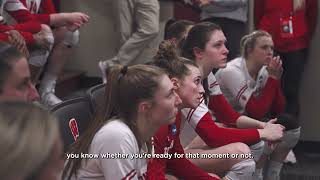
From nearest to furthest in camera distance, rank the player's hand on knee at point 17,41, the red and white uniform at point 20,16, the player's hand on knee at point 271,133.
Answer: the player's hand on knee at point 17,41, the player's hand on knee at point 271,133, the red and white uniform at point 20,16

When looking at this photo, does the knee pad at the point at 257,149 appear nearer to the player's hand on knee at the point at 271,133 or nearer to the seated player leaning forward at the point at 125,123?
the player's hand on knee at the point at 271,133

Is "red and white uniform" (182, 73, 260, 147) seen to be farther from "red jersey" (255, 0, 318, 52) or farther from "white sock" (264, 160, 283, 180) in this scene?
"red jersey" (255, 0, 318, 52)

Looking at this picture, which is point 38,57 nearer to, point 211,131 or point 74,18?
point 74,18

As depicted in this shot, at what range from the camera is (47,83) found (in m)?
3.82

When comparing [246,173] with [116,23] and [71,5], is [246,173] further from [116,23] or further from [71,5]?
[71,5]

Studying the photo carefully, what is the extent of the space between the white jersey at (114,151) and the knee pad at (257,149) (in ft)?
3.59

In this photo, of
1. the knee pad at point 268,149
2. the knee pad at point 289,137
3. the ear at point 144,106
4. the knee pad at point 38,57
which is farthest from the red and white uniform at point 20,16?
the knee pad at point 289,137

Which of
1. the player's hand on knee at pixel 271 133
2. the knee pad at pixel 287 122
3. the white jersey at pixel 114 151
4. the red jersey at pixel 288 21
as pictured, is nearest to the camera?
the white jersey at pixel 114 151

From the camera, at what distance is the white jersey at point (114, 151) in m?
2.01

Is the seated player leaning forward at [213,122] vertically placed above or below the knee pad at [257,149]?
above

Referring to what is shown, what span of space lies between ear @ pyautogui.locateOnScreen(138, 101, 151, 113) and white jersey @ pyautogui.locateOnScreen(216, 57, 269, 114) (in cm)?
151

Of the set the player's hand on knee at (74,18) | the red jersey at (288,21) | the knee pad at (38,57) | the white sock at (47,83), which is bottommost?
the white sock at (47,83)

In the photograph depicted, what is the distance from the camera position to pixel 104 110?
215 centimetres

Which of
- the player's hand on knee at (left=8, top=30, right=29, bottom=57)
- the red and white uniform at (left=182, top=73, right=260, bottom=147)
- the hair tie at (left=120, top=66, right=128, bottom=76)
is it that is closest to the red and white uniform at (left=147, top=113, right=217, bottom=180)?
the red and white uniform at (left=182, top=73, right=260, bottom=147)
